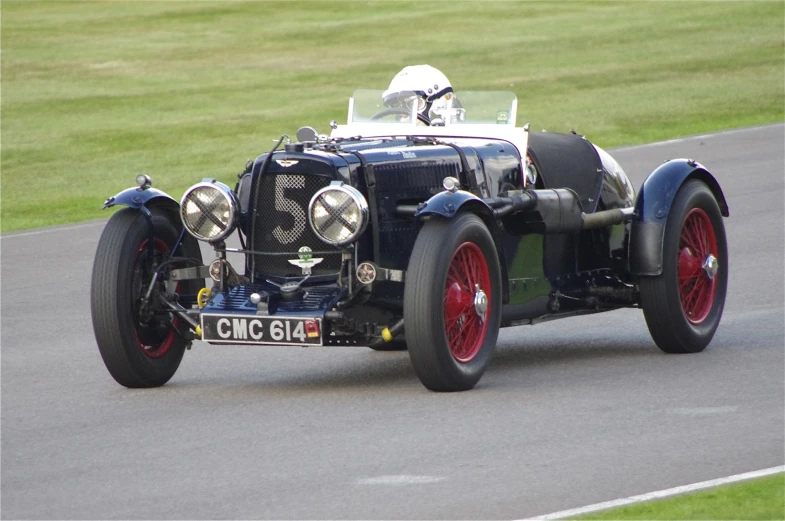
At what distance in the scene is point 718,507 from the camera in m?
5.32

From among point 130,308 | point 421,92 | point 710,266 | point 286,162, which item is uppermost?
point 421,92

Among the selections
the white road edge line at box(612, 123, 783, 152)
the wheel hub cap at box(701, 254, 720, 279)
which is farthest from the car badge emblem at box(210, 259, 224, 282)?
the white road edge line at box(612, 123, 783, 152)

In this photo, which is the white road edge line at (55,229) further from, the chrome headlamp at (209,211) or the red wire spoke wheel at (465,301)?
the red wire spoke wheel at (465,301)

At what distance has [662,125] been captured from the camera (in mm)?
21594

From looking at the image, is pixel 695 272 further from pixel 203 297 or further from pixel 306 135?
pixel 203 297

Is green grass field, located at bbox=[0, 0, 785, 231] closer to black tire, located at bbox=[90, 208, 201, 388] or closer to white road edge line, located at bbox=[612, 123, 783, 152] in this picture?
white road edge line, located at bbox=[612, 123, 783, 152]

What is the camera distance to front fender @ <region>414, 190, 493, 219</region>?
725 cm

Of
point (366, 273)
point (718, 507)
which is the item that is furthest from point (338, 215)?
point (718, 507)

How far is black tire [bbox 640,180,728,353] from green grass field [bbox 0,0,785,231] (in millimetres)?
8583

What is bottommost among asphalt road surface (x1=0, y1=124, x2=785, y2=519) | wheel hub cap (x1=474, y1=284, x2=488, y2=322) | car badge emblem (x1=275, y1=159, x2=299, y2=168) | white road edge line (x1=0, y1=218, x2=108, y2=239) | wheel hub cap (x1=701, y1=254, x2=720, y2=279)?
white road edge line (x1=0, y1=218, x2=108, y2=239)

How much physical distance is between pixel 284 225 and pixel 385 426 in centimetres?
150

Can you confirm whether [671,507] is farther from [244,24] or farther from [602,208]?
[244,24]

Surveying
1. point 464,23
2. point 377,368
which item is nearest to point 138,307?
point 377,368

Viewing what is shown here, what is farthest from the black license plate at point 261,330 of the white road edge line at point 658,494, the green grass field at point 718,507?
the green grass field at point 718,507
